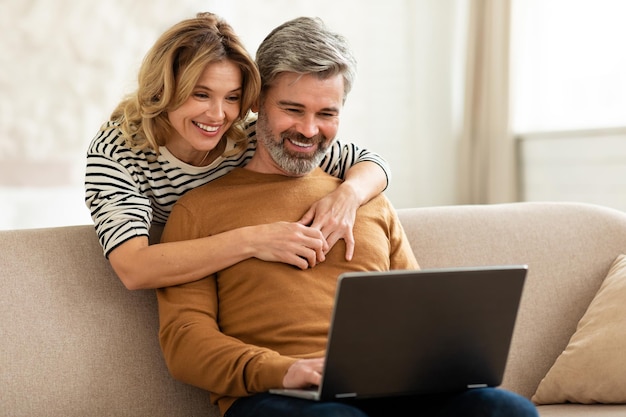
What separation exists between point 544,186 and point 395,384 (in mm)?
3318

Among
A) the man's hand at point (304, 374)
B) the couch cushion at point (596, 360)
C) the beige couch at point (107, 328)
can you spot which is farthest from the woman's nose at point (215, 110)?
the couch cushion at point (596, 360)

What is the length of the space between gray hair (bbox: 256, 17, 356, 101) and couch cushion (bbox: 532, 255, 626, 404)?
0.80 metres

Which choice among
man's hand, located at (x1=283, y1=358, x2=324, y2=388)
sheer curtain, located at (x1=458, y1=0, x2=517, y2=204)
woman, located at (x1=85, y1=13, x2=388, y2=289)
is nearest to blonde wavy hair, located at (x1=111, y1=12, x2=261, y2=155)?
woman, located at (x1=85, y1=13, x2=388, y2=289)

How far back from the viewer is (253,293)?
1.81 metres

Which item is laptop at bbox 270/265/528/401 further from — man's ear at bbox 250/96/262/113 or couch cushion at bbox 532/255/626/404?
man's ear at bbox 250/96/262/113

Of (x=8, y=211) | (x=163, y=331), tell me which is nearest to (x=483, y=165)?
(x=8, y=211)

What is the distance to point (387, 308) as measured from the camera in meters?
1.37

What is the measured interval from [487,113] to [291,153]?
121 inches

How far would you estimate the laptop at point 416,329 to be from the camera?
1.36 m

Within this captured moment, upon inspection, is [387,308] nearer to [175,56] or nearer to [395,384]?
[395,384]

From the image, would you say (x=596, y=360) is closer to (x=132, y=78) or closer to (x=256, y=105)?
(x=256, y=105)

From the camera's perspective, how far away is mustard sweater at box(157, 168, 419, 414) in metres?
1.65

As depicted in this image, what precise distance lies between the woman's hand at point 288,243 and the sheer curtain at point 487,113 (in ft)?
9.98

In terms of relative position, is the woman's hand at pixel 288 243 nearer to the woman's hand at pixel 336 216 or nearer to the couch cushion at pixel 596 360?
the woman's hand at pixel 336 216
